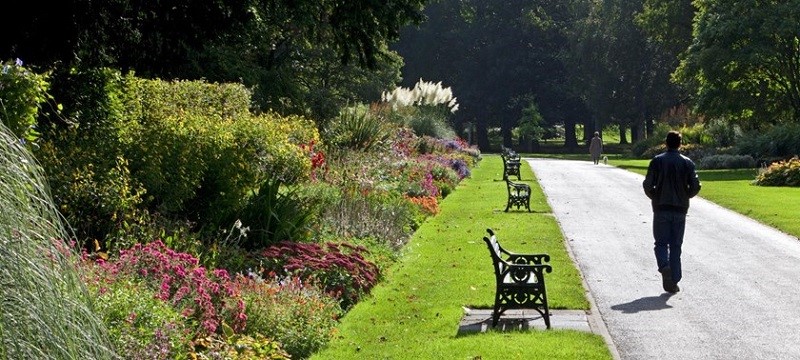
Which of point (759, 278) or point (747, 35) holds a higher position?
point (747, 35)

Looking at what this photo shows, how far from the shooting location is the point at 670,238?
1505 cm

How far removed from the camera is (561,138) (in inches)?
4909

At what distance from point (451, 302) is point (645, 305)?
88.6 inches

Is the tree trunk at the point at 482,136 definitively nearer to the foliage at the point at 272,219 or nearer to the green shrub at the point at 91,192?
the foliage at the point at 272,219

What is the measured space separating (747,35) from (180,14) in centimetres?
4201

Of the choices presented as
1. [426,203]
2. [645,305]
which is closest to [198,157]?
[645,305]

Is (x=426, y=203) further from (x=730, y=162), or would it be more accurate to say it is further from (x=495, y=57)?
(x=495, y=57)

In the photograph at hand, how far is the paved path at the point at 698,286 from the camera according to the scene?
11.6 metres

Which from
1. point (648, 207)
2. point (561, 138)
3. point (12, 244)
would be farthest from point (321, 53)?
point (561, 138)

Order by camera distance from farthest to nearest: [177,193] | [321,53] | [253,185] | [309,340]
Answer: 1. [321,53]
2. [253,185]
3. [177,193]
4. [309,340]

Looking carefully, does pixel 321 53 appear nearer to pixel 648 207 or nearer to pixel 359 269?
pixel 648 207

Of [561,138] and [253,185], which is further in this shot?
[561,138]

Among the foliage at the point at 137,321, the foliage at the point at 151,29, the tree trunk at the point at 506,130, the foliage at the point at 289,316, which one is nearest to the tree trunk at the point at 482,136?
the tree trunk at the point at 506,130

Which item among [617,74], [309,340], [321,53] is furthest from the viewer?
[617,74]
